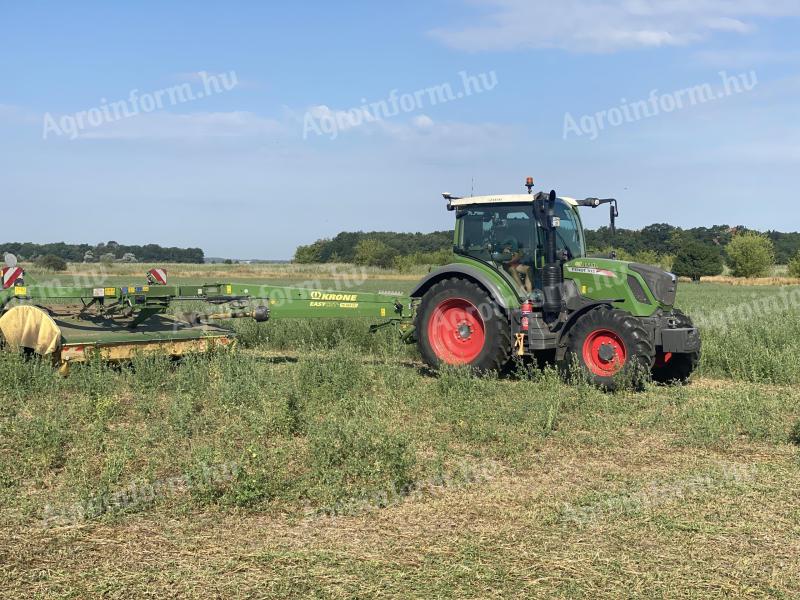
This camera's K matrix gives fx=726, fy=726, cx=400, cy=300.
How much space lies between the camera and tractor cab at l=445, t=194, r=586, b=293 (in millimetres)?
8969

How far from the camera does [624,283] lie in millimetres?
8633

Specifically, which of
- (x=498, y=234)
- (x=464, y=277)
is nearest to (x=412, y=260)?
(x=464, y=277)

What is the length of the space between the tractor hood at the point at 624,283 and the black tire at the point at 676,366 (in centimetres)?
45

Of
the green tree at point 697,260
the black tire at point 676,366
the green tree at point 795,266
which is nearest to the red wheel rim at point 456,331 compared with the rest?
the black tire at point 676,366

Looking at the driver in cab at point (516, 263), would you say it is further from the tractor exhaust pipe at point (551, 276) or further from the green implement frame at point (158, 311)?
the green implement frame at point (158, 311)

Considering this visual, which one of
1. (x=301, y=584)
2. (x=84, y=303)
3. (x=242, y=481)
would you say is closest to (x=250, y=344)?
(x=84, y=303)

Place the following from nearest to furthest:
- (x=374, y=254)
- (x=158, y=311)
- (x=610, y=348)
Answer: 1. (x=610, y=348)
2. (x=158, y=311)
3. (x=374, y=254)

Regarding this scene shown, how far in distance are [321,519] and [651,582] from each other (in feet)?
6.32

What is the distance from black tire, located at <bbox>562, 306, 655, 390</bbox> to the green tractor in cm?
1

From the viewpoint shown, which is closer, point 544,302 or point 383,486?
point 383,486

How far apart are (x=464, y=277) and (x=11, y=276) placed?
18.7ft

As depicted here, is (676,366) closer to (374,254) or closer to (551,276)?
(551,276)

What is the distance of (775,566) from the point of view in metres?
3.77

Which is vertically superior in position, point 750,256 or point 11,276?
point 750,256
